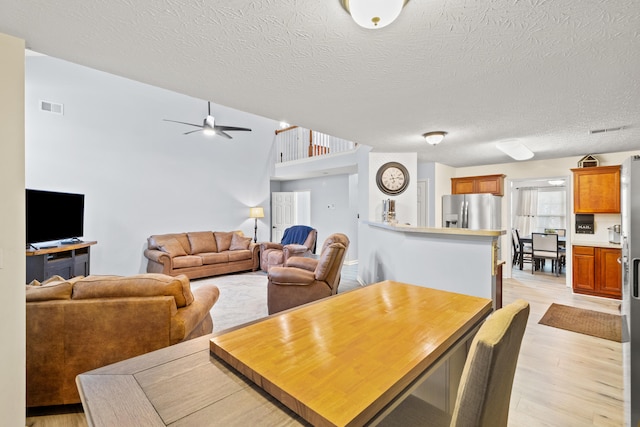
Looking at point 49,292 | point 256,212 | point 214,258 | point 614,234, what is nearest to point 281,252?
point 214,258

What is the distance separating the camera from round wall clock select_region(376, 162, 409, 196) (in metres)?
4.78

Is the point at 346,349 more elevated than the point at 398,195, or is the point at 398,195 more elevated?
the point at 398,195

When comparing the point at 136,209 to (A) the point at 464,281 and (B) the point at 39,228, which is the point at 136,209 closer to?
(B) the point at 39,228

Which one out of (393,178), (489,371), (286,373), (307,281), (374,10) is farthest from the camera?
(393,178)

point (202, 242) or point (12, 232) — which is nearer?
point (12, 232)

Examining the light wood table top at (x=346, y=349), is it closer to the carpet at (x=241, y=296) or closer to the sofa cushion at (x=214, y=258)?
the carpet at (x=241, y=296)

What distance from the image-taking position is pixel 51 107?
14.7 ft

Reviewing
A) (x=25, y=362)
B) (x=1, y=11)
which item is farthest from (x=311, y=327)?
(x=1, y=11)

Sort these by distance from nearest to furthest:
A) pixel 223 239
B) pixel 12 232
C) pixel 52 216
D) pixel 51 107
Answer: pixel 12 232, pixel 52 216, pixel 51 107, pixel 223 239

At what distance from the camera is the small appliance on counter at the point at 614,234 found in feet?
14.2

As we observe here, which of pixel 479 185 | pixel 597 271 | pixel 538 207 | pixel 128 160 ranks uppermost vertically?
pixel 128 160

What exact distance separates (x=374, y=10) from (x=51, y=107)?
5560mm

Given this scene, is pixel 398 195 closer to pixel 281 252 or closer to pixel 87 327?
pixel 281 252

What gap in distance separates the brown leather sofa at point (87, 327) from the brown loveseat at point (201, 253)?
325cm
